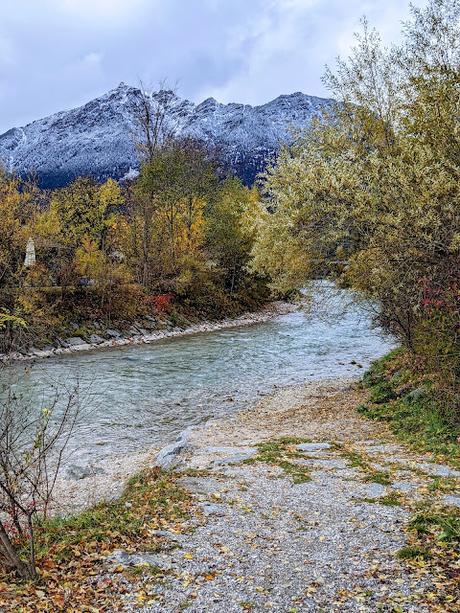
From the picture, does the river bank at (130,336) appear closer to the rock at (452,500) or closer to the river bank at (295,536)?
the river bank at (295,536)

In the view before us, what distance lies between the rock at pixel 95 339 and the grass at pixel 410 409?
1775 centimetres

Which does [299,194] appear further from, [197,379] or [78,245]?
[78,245]

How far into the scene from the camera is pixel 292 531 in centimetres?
748

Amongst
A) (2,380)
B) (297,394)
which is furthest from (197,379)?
(2,380)

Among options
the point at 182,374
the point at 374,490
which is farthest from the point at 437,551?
the point at 182,374

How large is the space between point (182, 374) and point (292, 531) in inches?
614

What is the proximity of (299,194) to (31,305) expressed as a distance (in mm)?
20167

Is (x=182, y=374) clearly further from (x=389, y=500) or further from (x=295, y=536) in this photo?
(x=295, y=536)

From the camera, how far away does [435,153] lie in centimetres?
1289

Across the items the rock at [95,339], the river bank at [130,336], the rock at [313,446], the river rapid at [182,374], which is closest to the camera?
the rock at [313,446]

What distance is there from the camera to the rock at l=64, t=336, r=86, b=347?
1193 inches

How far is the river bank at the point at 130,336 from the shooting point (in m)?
28.2

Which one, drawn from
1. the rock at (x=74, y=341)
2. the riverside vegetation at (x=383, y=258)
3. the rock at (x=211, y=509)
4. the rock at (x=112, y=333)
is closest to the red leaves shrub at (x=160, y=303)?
the rock at (x=112, y=333)

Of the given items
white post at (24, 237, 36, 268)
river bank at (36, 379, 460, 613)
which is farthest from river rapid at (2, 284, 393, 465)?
white post at (24, 237, 36, 268)
